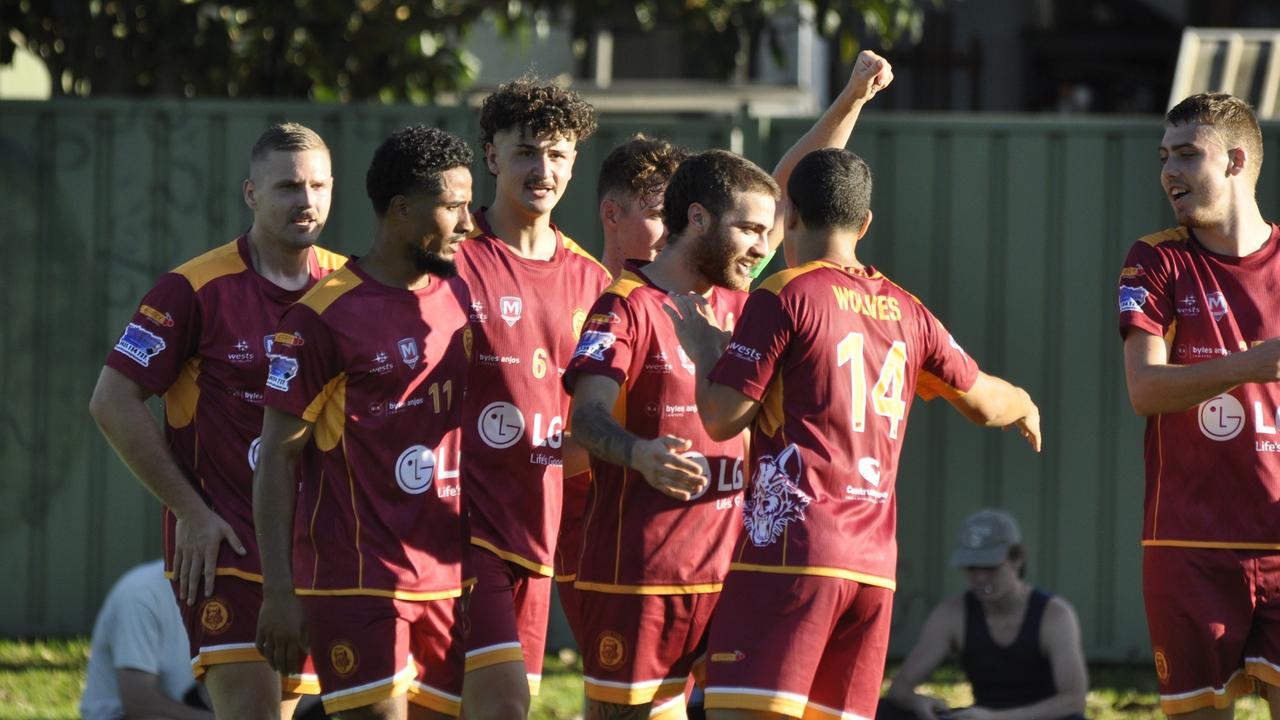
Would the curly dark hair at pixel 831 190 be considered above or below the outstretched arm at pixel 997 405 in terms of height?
above

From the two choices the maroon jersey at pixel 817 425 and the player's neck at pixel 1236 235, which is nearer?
the maroon jersey at pixel 817 425

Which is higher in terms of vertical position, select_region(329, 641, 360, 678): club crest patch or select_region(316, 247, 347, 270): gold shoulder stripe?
select_region(316, 247, 347, 270): gold shoulder stripe

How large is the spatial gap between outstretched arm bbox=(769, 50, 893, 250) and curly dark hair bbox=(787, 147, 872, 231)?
0.49m

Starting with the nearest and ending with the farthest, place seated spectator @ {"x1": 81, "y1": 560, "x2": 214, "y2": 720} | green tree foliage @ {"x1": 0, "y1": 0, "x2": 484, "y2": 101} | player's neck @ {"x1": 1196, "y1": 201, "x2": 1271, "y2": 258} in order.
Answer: player's neck @ {"x1": 1196, "y1": 201, "x2": 1271, "y2": 258}
seated spectator @ {"x1": 81, "y1": 560, "x2": 214, "y2": 720}
green tree foliage @ {"x1": 0, "y1": 0, "x2": 484, "y2": 101}

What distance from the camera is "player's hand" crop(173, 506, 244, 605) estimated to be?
5312 millimetres

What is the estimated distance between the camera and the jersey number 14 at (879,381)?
190 inches

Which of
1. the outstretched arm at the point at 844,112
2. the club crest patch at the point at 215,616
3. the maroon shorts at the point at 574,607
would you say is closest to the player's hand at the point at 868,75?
the outstretched arm at the point at 844,112

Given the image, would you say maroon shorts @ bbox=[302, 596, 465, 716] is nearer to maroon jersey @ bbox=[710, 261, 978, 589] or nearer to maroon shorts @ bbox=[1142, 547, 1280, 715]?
maroon jersey @ bbox=[710, 261, 978, 589]

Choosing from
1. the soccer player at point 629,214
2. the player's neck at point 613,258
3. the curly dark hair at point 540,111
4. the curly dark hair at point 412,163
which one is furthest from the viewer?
the player's neck at point 613,258

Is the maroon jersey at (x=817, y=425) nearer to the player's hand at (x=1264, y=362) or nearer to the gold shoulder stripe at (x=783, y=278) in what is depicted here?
the gold shoulder stripe at (x=783, y=278)

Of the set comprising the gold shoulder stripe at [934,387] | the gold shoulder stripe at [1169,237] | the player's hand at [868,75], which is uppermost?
the player's hand at [868,75]

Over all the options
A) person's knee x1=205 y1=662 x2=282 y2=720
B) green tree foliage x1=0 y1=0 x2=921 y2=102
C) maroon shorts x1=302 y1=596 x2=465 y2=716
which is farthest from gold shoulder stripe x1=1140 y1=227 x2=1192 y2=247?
green tree foliage x1=0 y1=0 x2=921 y2=102

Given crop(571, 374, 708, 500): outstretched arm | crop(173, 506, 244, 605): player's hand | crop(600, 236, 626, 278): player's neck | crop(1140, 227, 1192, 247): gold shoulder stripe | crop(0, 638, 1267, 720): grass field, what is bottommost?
crop(0, 638, 1267, 720): grass field

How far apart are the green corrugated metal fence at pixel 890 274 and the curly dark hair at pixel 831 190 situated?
4727mm
